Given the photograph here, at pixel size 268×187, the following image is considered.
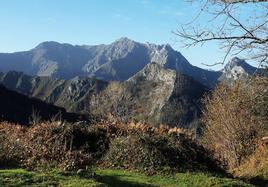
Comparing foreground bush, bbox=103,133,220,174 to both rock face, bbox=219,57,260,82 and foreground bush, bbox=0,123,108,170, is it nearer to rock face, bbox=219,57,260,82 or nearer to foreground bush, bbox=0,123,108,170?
foreground bush, bbox=0,123,108,170

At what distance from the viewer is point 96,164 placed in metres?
19.7

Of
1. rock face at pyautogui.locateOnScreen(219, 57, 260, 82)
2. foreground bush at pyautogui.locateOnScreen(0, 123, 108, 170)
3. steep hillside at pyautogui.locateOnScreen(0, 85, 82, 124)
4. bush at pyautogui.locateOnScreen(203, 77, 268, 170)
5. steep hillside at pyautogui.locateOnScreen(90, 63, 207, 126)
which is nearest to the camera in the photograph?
rock face at pyautogui.locateOnScreen(219, 57, 260, 82)

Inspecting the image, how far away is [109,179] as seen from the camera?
1586 centimetres

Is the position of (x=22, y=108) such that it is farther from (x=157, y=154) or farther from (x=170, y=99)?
→ (x=157, y=154)

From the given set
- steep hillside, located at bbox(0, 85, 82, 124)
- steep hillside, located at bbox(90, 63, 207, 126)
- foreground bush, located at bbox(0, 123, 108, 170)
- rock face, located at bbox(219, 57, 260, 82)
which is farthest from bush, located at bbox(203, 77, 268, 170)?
steep hillside, located at bbox(90, 63, 207, 126)

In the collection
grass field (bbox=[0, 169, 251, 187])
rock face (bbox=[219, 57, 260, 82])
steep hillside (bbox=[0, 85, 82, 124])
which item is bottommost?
grass field (bbox=[0, 169, 251, 187])

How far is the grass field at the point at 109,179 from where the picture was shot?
14.0 metres

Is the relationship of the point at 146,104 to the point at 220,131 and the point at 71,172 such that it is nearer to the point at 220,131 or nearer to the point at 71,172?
the point at 220,131

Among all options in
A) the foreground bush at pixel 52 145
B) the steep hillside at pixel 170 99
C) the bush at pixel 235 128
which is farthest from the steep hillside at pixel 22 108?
the foreground bush at pixel 52 145

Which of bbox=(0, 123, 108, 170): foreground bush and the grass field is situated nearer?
the grass field

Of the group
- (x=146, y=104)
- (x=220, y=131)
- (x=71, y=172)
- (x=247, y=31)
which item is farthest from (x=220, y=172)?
(x=146, y=104)

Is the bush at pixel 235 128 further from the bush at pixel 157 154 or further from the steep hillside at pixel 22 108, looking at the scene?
the steep hillside at pixel 22 108

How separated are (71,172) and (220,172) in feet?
23.4

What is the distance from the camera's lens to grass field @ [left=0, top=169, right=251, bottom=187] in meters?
14.0
